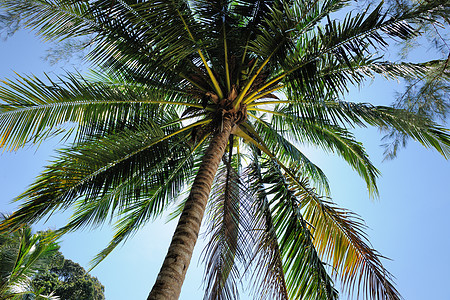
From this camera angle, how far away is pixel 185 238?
3438 mm

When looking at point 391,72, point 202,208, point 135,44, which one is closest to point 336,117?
point 391,72

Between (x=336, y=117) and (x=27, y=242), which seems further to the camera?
(x=27, y=242)

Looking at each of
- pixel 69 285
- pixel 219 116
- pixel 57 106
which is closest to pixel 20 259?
pixel 57 106

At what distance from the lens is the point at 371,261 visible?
4.55 meters

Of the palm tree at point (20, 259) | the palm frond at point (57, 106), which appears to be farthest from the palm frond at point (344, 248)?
the palm tree at point (20, 259)

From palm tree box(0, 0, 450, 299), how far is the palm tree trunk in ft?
0.07

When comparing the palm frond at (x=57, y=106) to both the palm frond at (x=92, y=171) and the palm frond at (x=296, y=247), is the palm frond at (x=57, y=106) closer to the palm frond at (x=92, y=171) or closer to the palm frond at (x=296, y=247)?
the palm frond at (x=92, y=171)

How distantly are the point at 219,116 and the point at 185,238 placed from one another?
223 centimetres

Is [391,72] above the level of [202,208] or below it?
above

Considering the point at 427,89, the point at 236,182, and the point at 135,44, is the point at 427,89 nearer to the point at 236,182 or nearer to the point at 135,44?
the point at 236,182

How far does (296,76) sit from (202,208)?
7.51 ft

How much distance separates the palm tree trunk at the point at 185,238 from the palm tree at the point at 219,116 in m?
0.02

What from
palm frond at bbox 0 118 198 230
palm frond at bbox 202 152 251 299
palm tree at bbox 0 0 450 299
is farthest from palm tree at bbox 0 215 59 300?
palm frond at bbox 202 152 251 299

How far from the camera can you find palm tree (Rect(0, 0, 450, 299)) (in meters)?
4.29
